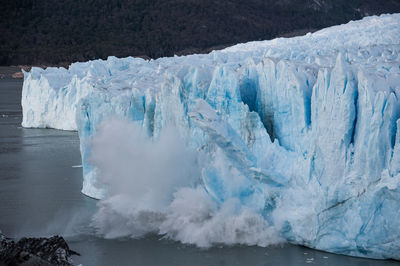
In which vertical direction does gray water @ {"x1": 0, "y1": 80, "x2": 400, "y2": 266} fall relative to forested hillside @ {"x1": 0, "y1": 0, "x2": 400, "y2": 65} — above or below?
below

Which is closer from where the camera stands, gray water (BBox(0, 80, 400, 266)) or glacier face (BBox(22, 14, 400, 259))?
glacier face (BBox(22, 14, 400, 259))

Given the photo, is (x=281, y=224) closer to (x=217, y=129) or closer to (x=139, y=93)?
(x=217, y=129)

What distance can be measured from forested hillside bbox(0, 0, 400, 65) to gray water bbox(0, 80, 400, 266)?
29804mm

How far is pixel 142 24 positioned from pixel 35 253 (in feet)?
146

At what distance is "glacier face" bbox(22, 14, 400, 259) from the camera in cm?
659

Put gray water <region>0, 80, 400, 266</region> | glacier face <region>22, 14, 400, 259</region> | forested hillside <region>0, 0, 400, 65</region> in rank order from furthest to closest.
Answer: forested hillside <region>0, 0, 400, 65</region>
gray water <region>0, 80, 400, 266</region>
glacier face <region>22, 14, 400, 259</region>

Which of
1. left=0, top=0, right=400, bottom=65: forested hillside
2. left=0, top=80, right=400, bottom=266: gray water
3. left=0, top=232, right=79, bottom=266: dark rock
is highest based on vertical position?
left=0, top=0, right=400, bottom=65: forested hillside

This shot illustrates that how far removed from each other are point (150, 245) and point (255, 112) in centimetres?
190

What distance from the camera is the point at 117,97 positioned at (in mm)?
9820

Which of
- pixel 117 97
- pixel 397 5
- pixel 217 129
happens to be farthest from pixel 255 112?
pixel 397 5

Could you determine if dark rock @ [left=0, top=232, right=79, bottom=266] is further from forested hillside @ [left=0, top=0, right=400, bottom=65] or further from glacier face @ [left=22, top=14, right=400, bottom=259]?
forested hillside @ [left=0, top=0, right=400, bottom=65]

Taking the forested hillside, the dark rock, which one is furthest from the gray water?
the forested hillside

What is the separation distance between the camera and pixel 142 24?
48.8 meters

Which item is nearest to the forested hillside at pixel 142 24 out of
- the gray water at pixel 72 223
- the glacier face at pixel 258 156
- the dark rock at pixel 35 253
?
the gray water at pixel 72 223
